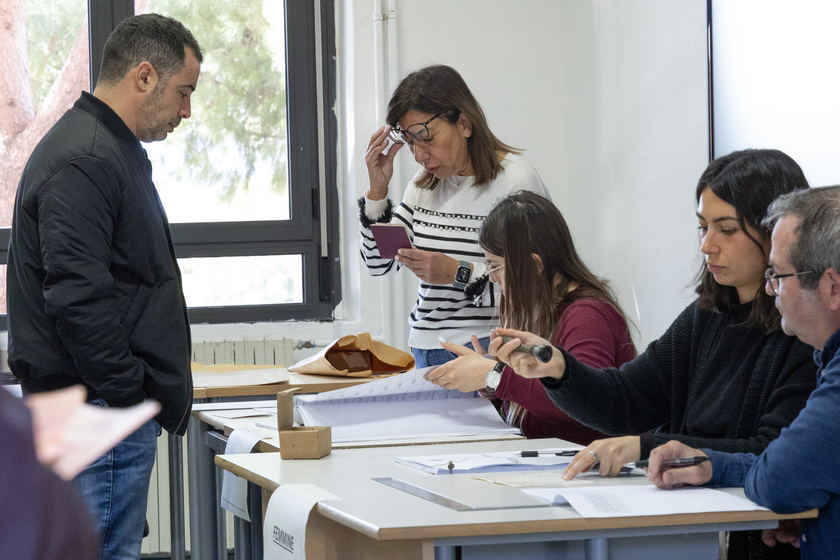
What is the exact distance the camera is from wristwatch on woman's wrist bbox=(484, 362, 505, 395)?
203 centimetres

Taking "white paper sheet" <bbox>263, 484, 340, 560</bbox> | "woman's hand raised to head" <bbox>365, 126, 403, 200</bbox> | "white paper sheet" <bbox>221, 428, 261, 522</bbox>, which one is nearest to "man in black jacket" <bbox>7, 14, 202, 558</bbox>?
"white paper sheet" <bbox>221, 428, 261, 522</bbox>

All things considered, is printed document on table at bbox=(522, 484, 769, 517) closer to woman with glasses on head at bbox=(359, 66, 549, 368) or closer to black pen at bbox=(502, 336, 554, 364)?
black pen at bbox=(502, 336, 554, 364)

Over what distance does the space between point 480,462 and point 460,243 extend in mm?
1126

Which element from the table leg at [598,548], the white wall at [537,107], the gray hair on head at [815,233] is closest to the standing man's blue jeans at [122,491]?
the table leg at [598,548]

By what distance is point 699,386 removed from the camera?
69.5 inches

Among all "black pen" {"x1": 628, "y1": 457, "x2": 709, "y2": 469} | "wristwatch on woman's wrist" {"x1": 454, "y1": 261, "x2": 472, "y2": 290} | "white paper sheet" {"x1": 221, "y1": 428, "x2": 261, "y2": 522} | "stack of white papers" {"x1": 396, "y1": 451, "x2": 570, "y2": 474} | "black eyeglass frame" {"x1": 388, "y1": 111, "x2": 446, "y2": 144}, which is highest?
"black eyeglass frame" {"x1": 388, "y1": 111, "x2": 446, "y2": 144}

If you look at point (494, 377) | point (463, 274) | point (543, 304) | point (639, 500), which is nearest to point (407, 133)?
point (463, 274)

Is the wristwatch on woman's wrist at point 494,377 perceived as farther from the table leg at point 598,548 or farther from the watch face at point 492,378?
the table leg at point 598,548

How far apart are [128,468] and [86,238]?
0.49 m

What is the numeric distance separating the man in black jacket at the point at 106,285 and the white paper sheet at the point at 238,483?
126 millimetres

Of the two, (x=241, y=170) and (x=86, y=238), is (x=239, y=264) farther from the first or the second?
(x=86, y=238)

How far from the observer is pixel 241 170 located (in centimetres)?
445

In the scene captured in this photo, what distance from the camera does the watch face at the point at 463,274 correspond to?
102 inches

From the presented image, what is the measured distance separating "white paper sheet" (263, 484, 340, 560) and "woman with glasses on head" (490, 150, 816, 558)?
0.42 metres
